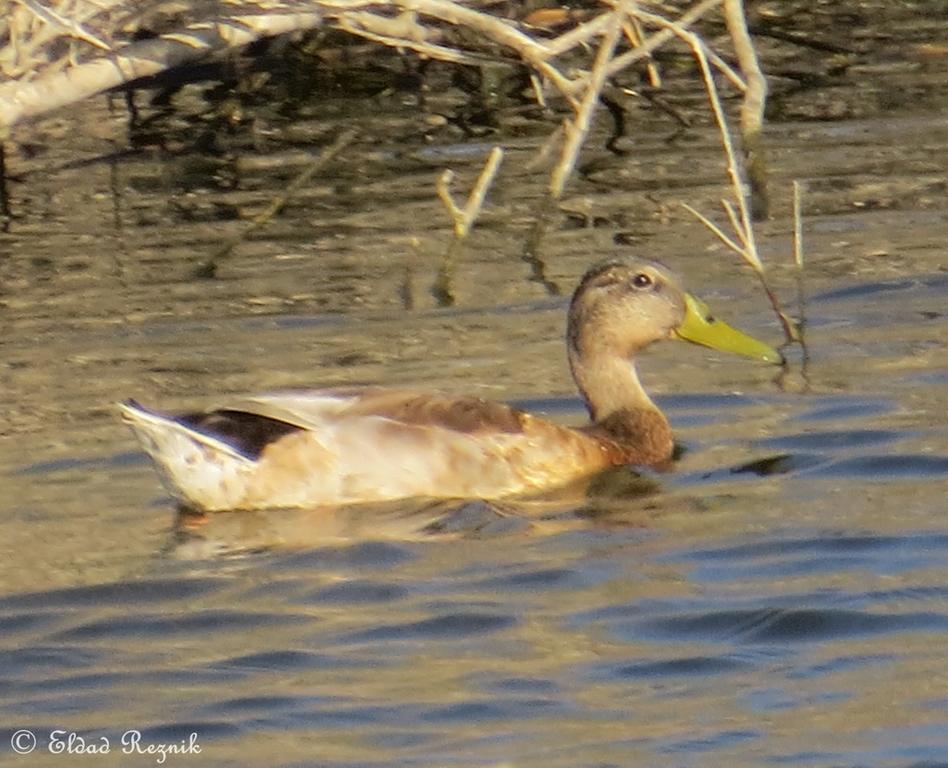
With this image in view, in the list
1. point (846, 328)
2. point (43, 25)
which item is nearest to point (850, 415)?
point (846, 328)

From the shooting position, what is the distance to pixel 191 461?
818 centimetres

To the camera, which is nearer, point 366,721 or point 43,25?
point 366,721

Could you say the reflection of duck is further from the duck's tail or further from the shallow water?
the shallow water

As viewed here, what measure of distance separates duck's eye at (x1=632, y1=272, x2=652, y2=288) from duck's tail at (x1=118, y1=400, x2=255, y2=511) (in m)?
1.92

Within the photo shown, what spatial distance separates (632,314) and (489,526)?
5.34 feet

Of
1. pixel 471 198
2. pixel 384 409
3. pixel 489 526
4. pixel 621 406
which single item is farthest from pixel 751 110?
pixel 489 526

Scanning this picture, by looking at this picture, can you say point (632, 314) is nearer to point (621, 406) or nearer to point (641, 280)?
point (641, 280)

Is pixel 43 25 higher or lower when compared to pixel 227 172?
higher

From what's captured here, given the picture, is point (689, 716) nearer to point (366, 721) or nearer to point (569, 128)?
point (366, 721)

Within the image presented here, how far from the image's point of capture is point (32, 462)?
8867 millimetres

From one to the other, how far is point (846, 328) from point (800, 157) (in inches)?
156

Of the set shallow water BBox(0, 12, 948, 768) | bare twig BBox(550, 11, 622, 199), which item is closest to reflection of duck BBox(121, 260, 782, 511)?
shallow water BBox(0, 12, 948, 768)

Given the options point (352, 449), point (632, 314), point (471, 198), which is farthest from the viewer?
point (471, 198)

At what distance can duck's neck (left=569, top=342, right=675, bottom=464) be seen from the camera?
9.05 m
